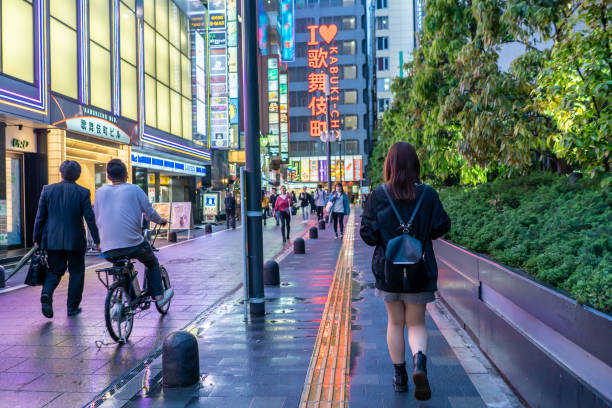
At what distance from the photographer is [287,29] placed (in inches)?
2247

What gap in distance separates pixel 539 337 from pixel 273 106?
60046 millimetres

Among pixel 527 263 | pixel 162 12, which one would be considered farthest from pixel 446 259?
pixel 162 12

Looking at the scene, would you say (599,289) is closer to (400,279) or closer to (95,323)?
(400,279)

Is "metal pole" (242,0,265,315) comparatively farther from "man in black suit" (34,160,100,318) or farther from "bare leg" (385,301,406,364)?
"bare leg" (385,301,406,364)

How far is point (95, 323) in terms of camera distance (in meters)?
6.50

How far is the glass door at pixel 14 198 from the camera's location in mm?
15227

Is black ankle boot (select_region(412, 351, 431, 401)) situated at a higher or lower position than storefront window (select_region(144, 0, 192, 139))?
lower

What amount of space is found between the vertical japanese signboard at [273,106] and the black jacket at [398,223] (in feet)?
179

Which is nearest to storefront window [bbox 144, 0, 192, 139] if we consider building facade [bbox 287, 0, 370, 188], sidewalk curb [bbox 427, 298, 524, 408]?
sidewalk curb [bbox 427, 298, 524, 408]

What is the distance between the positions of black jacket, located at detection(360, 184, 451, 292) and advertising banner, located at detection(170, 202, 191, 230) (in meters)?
15.6

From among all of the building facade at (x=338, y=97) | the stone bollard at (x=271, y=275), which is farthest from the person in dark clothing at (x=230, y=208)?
the building facade at (x=338, y=97)

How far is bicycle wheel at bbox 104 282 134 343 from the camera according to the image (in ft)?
17.5

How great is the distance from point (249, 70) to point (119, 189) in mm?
2093

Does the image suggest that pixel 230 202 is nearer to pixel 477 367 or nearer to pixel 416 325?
pixel 477 367
